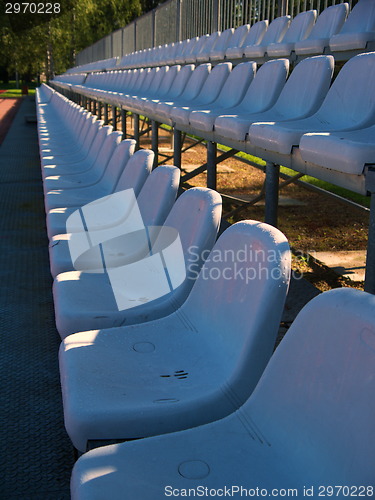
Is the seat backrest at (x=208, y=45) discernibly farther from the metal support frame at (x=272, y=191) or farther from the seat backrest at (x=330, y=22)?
the metal support frame at (x=272, y=191)

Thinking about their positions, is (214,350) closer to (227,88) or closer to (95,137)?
(227,88)

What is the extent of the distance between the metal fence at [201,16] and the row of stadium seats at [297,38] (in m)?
0.57

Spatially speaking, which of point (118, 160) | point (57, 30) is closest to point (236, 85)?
point (118, 160)

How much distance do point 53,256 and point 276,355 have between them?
54.8 inches

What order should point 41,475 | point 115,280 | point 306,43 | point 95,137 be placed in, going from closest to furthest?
point 41,475 → point 115,280 → point 306,43 → point 95,137

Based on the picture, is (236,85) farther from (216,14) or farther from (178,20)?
(178,20)

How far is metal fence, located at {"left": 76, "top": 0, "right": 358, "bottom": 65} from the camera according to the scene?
6.39 meters

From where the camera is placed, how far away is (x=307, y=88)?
291 cm

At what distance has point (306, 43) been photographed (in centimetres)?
395

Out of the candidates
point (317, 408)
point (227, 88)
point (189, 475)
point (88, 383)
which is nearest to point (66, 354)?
point (88, 383)

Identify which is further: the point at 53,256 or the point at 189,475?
the point at 53,256

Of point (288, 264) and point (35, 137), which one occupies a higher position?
point (288, 264)

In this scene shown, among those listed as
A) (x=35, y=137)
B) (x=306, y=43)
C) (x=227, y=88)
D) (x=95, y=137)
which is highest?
(x=306, y=43)

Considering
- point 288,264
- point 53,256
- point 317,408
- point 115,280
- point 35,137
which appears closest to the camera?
point 317,408
